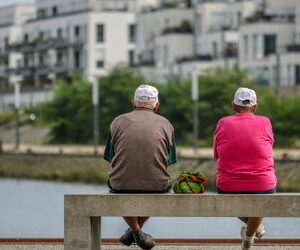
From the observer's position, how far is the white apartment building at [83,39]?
11562cm

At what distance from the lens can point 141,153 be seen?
15.9m

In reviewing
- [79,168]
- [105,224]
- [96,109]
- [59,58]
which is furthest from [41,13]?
[105,224]

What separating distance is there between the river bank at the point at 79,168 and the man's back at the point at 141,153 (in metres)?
35.2

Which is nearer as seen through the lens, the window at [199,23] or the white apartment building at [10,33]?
the window at [199,23]

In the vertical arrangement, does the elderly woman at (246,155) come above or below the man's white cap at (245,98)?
below

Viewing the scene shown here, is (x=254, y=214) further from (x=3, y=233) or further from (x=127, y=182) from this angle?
(x=3, y=233)

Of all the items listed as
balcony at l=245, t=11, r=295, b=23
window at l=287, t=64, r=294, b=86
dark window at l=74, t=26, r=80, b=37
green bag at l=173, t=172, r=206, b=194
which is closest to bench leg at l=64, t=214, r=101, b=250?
green bag at l=173, t=172, r=206, b=194

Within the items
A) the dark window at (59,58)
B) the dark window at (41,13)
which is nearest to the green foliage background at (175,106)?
the dark window at (59,58)

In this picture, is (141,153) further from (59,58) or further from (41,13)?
(41,13)

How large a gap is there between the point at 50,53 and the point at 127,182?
104866 millimetres

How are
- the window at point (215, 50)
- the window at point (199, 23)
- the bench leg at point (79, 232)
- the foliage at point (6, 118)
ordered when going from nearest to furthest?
the bench leg at point (79, 232), the foliage at point (6, 118), the window at point (215, 50), the window at point (199, 23)

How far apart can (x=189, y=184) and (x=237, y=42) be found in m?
82.6

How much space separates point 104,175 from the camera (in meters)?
62.5

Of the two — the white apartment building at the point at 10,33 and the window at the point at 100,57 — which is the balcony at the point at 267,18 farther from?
the white apartment building at the point at 10,33
